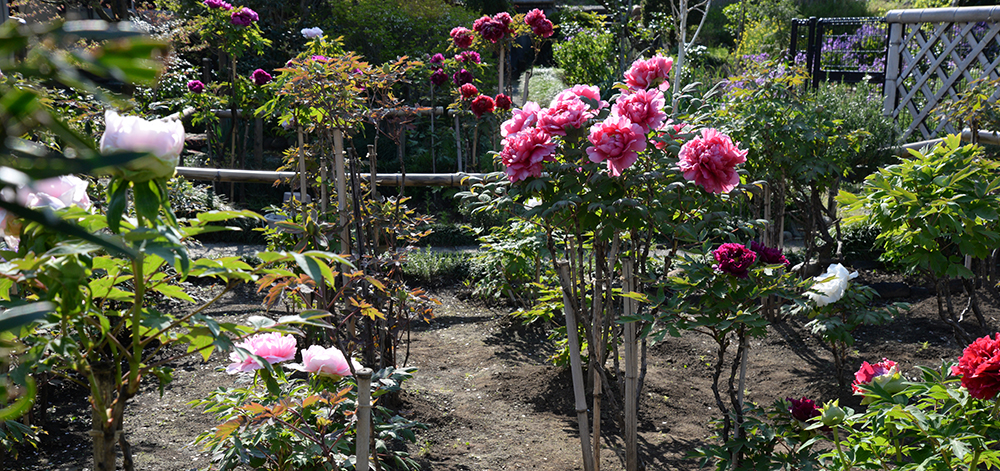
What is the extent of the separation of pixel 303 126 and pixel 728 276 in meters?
2.28

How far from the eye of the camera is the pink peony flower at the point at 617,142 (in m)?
1.87

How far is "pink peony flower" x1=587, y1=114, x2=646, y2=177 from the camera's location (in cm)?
187

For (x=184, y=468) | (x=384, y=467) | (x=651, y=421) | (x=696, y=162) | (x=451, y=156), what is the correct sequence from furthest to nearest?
(x=451, y=156) < (x=651, y=421) < (x=184, y=468) < (x=384, y=467) < (x=696, y=162)

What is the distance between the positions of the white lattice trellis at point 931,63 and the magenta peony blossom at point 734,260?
537 centimetres

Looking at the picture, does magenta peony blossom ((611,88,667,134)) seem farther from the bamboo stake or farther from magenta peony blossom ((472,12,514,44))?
magenta peony blossom ((472,12,514,44))

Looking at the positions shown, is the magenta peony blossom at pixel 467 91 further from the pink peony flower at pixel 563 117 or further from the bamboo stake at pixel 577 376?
the pink peony flower at pixel 563 117

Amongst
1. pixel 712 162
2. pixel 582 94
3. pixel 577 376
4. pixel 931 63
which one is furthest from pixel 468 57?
pixel 712 162

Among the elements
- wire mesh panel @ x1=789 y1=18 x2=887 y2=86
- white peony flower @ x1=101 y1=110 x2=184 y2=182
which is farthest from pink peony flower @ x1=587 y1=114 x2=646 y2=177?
wire mesh panel @ x1=789 y1=18 x2=887 y2=86

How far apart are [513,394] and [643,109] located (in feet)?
6.30

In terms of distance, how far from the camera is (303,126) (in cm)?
337

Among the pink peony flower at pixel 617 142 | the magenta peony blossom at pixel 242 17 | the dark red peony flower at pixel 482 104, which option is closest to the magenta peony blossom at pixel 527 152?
the pink peony flower at pixel 617 142

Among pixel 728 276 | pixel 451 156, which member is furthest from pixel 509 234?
pixel 451 156

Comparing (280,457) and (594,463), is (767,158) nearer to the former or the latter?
(594,463)

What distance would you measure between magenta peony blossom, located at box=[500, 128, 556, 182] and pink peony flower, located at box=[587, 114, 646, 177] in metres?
0.14
